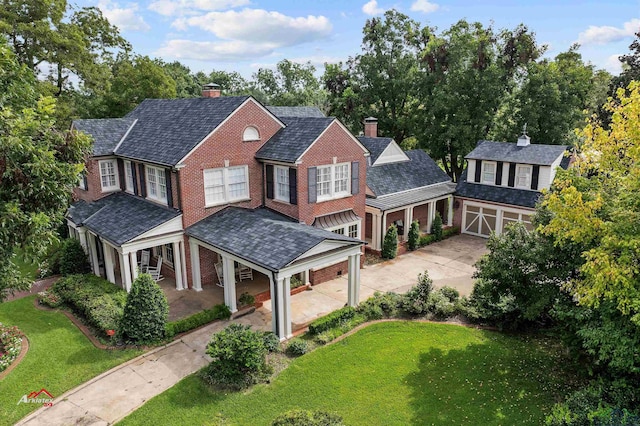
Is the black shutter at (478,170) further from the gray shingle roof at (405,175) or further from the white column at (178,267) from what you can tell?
the white column at (178,267)

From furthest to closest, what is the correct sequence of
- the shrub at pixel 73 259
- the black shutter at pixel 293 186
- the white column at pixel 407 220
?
the white column at pixel 407 220
the shrub at pixel 73 259
the black shutter at pixel 293 186

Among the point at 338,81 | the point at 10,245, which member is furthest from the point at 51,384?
the point at 338,81

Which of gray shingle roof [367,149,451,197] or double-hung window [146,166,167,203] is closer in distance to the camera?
double-hung window [146,166,167,203]

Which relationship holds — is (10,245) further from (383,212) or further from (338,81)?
(338,81)

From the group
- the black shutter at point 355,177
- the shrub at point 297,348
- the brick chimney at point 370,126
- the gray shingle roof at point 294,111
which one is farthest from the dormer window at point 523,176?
the shrub at point 297,348

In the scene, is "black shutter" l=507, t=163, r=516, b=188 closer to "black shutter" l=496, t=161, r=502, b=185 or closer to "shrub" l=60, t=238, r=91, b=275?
"black shutter" l=496, t=161, r=502, b=185

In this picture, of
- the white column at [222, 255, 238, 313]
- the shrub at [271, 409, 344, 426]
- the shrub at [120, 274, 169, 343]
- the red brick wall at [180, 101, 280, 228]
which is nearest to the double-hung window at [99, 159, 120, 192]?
the red brick wall at [180, 101, 280, 228]
